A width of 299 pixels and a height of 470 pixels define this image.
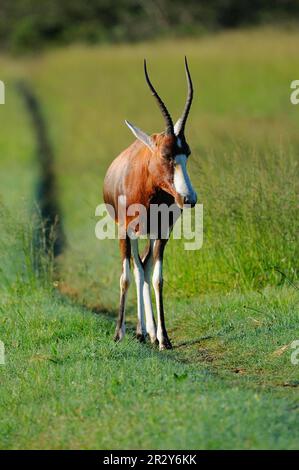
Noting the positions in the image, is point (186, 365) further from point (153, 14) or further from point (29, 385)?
point (153, 14)

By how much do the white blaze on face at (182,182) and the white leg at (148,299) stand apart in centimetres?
118

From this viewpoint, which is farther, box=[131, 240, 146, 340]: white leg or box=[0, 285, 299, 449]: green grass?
box=[131, 240, 146, 340]: white leg

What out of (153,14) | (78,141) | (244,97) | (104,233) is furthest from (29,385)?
(153,14)

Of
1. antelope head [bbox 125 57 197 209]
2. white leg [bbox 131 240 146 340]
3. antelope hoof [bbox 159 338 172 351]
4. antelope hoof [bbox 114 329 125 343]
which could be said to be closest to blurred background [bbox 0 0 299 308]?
white leg [bbox 131 240 146 340]

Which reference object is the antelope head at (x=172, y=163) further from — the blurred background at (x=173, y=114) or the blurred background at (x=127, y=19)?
the blurred background at (x=127, y=19)

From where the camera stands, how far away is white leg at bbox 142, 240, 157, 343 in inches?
353

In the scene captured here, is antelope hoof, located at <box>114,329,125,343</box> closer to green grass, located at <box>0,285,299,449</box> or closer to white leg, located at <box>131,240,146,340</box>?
green grass, located at <box>0,285,299,449</box>

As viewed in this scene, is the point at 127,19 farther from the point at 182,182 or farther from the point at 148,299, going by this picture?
the point at 182,182

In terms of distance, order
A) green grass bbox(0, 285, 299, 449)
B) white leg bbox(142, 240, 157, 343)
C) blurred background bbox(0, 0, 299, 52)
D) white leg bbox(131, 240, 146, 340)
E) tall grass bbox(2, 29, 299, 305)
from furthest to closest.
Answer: blurred background bbox(0, 0, 299, 52), tall grass bbox(2, 29, 299, 305), white leg bbox(131, 240, 146, 340), white leg bbox(142, 240, 157, 343), green grass bbox(0, 285, 299, 449)

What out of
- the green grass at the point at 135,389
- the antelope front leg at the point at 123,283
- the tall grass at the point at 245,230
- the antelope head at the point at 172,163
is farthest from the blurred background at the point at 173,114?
the antelope head at the point at 172,163

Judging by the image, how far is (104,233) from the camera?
12.3 metres

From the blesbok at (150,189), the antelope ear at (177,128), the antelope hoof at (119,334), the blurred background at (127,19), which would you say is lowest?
the antelope hoof at (119,334)

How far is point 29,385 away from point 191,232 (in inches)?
155

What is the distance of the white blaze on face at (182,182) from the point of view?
8047mm
